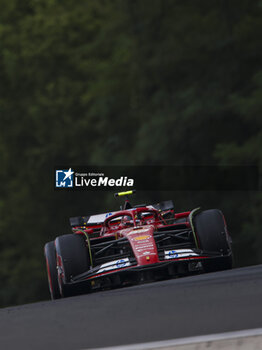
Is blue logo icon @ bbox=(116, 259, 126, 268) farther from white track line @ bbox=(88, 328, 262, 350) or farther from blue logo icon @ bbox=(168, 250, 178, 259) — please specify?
white track line @ bbox=(88, 328, 262, 350)

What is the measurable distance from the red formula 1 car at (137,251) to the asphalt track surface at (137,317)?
277 centimetres

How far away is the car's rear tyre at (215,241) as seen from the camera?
9.79 m

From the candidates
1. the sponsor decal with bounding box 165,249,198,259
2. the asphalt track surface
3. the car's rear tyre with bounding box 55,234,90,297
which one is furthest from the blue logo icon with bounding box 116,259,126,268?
the asphalt track surface

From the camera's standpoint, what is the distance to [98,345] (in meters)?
4.33

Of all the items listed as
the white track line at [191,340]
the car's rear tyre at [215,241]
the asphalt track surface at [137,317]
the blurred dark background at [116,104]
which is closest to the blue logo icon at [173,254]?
the car's rear tyre at [215,241]

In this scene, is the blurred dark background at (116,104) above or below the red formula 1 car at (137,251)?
above

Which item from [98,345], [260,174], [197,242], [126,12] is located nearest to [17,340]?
[98,345]

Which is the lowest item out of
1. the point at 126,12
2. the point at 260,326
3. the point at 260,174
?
the point at 260,326

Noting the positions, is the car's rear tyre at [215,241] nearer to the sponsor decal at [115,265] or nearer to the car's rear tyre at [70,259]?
the sponsor decal at [115,265]

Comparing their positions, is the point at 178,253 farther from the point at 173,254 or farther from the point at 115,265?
the point at 115,265

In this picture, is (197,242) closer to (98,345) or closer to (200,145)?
(98,345)

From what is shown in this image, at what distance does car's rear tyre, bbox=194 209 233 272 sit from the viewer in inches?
385

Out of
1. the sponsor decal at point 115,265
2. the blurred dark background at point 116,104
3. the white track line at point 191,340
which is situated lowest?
the white track line at point 191,340

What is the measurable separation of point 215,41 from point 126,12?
5.14 metres
